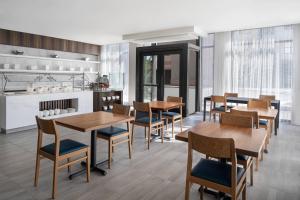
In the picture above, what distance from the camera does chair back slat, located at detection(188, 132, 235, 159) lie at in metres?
1.67

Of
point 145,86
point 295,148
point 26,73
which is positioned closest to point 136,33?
point 145,86

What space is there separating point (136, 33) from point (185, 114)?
117 inches

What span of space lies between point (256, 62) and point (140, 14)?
355 cm

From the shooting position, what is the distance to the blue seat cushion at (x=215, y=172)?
1.78 m

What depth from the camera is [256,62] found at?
6332 mm

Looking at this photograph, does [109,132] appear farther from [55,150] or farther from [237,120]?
[237,120]

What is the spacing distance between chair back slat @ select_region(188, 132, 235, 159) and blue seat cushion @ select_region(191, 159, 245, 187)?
0.20 meters

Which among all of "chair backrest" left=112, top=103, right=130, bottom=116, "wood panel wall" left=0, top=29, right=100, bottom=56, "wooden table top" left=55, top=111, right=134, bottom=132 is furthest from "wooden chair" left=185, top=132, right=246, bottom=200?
"wood panel wall" left=0, top=29, right=100, bottom=56

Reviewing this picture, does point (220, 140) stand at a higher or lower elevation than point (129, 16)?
lower

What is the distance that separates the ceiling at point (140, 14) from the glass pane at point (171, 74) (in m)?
1.04

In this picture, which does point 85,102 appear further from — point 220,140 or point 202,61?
point 220,140

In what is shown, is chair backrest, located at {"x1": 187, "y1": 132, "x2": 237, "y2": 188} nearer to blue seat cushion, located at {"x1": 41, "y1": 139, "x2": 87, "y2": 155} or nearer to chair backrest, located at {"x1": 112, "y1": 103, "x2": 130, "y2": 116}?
blue seat cushion, located at {"x1": 41, "y1": 139, "x2": 87, "y2": 155}

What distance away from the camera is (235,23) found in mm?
5727

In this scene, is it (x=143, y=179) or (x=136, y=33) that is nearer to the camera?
(x=143, y=179)
